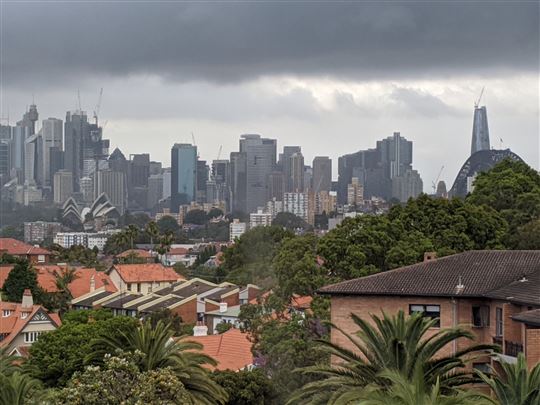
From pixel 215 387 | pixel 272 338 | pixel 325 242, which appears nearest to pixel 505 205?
pixel 325 242

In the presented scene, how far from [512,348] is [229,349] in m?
21.4

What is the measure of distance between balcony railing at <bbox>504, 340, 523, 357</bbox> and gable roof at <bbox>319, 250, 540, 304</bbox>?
205 centimetres

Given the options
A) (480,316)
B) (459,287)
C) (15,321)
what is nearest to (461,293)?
(459,287)

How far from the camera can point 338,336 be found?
1366 inches

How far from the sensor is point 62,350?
45.7m

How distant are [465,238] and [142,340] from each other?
1995cm

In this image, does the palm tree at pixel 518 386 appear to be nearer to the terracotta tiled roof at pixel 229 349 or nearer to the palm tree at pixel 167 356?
the palm tree at pixel 167 356

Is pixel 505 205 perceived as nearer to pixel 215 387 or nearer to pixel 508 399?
pixel 215 387

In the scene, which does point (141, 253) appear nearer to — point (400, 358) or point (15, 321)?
point (15, 321)

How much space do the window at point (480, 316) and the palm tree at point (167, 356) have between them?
22.6ft

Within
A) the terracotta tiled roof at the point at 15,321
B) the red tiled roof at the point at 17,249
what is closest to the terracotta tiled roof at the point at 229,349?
the terracotta tiled roof at the point at 15,321

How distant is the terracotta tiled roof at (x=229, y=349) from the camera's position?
47.7 metres

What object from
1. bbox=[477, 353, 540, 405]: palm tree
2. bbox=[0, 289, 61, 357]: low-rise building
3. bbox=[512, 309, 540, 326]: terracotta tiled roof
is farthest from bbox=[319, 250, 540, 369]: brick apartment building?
bbox=[0, 289, 61, 357]: low-rise building

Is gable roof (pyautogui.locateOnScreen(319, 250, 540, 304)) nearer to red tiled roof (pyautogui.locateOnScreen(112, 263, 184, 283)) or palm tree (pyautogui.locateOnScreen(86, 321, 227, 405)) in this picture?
palm tree (pyautogui.locateOnScreen(86, 321, 227, 405))
